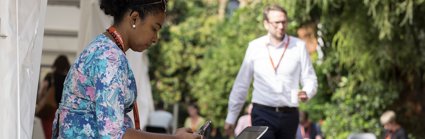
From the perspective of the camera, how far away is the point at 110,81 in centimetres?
477

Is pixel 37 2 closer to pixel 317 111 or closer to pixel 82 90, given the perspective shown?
pixel 82 90

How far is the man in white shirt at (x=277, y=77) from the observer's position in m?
8.68

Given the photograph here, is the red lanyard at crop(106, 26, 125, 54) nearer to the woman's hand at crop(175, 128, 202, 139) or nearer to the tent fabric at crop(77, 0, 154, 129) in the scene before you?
the woman's hand at crop(175, 128, 202, 139)

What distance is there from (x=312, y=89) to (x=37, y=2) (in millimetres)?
3699

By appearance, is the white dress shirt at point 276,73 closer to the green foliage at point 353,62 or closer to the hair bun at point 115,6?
the hair bun at point 115,6

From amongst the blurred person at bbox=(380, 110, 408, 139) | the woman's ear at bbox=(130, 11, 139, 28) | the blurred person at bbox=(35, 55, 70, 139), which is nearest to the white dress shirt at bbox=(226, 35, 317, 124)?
the blurred person at bbox=(35, 55, 70, 139)

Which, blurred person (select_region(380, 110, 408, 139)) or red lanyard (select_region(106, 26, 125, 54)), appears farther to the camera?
blurred person (select_region(380, 110, 408, 139))

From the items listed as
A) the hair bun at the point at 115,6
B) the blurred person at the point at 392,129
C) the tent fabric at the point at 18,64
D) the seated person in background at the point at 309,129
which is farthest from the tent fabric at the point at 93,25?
the blurred person at the point at 392,129

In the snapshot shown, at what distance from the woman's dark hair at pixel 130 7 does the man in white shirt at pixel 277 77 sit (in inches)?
139

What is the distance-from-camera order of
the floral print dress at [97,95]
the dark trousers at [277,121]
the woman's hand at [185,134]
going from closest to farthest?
the floral print dress at [97,95], the woman's hand at [185,134], the dark trousers at [277,121]

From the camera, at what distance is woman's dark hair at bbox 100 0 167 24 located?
509 cm

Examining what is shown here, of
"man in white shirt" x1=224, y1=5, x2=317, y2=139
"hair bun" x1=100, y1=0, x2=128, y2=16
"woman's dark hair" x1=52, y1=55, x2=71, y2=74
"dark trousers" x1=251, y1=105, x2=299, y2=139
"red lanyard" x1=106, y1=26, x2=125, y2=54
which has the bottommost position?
"woman's dark hair" x1=52, y1=55, x2=71, y2=74

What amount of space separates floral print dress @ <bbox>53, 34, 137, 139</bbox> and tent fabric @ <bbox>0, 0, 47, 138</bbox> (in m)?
0.65

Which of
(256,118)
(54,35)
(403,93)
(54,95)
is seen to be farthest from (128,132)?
(403,93)
